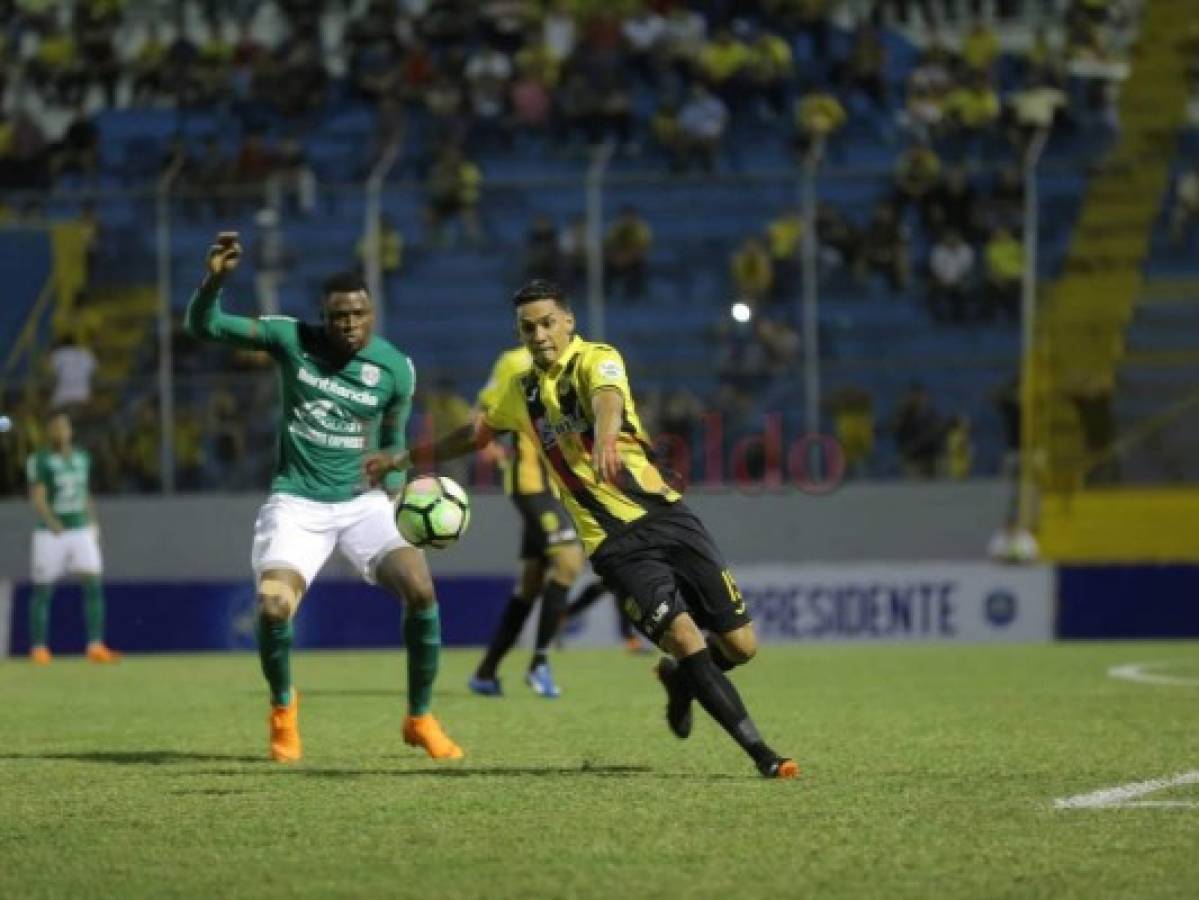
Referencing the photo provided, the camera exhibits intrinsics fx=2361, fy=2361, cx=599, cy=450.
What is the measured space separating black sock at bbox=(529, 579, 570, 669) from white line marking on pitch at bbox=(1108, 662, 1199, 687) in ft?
13.0

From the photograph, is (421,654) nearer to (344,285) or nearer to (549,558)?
(344,285)

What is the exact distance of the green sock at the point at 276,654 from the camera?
10.5m

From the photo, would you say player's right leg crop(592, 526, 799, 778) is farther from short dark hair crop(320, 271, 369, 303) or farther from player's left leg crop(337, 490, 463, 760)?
short dark hair crop(320, 271, 369, 303)

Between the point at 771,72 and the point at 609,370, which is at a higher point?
the point at 771,72

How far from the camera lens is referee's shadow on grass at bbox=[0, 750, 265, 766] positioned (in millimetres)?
10602

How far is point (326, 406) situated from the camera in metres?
10.7

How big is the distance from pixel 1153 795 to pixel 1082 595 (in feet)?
47.9

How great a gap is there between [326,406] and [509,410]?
1276mm

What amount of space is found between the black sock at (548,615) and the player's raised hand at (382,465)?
5179 mm

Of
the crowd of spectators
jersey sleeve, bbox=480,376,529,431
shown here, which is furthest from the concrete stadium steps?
jersey sleeve, bbox=480,376,529,431

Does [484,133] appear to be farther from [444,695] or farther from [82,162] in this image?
[444,695]

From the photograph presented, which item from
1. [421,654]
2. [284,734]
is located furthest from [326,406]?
[284,734]

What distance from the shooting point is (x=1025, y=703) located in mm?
13977

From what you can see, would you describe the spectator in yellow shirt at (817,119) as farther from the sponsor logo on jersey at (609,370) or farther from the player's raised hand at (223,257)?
the sponsor logo on jersey at (609,370)
